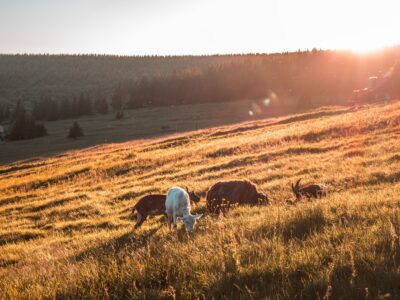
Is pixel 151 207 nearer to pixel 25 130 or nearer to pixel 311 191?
pixel 311 191

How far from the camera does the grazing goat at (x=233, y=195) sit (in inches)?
527

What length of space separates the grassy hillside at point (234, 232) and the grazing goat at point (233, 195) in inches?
33.5

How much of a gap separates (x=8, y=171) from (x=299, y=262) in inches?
1901

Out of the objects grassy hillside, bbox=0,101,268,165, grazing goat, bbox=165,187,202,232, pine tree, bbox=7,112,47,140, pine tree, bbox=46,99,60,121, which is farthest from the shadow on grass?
pine tree, bbox=46,99,60,121

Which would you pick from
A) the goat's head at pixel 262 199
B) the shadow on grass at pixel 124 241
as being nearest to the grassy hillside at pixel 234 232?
the shadow on grass at pixel 124 241

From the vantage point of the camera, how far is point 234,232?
24.4 feet

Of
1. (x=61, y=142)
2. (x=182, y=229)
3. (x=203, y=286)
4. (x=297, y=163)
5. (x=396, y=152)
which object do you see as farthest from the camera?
(x=61, y=142)

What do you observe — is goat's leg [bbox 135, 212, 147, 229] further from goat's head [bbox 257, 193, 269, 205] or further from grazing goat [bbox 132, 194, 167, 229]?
goat's head [bbox 257, 193, 269, 205]

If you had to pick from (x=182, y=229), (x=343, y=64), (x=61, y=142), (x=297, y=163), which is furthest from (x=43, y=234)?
(x=343, y=64)

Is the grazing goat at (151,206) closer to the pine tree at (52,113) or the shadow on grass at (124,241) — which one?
the shadow on grass at (124,241)

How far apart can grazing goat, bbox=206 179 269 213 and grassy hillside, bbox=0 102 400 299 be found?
850 mm

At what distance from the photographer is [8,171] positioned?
47.6 m

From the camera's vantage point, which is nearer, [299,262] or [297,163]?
[299,262]

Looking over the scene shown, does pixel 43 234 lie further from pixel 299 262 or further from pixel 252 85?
pixel 252 85
